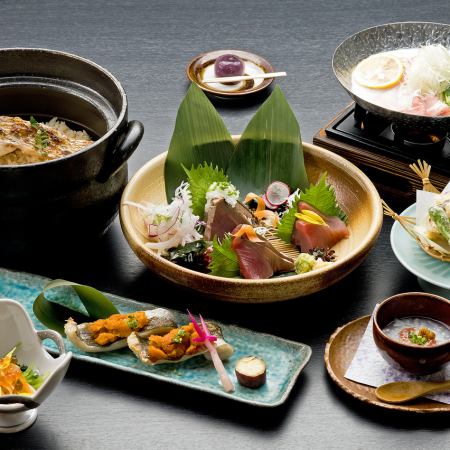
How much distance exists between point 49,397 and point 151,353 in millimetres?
280

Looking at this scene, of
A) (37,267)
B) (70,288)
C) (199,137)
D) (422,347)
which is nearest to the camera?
(422,347)

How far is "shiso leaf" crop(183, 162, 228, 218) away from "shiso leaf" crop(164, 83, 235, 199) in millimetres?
91

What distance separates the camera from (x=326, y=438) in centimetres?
227

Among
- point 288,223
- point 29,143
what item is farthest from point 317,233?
point 29,143

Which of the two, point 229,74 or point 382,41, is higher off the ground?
point 382,41

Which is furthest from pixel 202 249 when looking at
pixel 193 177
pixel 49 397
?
pixel 49 397

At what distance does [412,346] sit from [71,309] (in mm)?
905

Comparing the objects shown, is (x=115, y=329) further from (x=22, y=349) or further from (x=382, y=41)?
(x=382, y=41)

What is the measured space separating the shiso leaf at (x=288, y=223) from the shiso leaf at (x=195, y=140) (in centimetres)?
35

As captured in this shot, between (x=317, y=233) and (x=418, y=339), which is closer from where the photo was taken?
(x=418, y=339)

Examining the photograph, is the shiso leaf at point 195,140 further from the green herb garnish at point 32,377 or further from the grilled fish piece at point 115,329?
the green herb garnish at point 32,377

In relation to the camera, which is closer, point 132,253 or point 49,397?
point 49,397

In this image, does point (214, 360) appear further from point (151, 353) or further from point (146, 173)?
point (146, 173)

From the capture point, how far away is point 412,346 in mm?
2262
